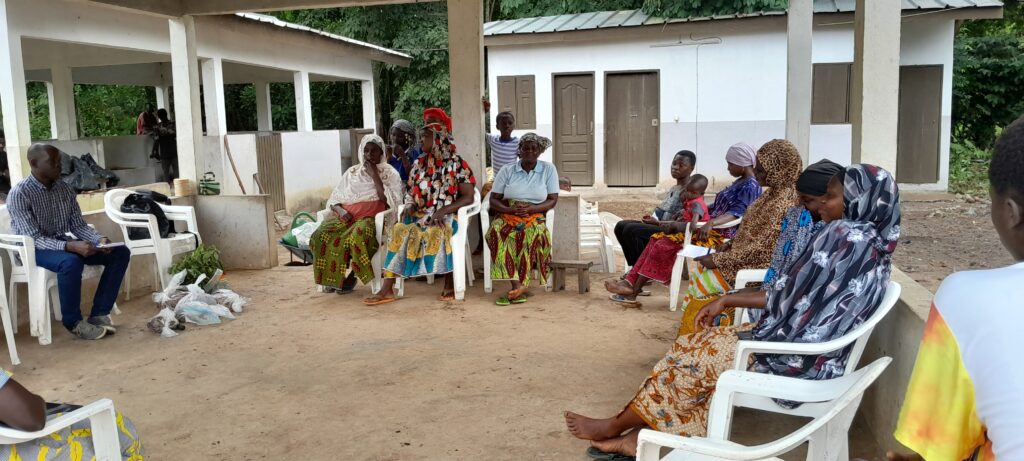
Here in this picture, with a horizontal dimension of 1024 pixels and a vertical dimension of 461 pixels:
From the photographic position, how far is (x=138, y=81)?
1431 centimetres

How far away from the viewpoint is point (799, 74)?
7.16m

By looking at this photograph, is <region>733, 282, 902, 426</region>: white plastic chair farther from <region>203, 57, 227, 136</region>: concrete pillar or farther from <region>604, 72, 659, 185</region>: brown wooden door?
<region>604, 72, 659, 185</region>: brown wooden door

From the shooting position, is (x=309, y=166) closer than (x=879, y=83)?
No

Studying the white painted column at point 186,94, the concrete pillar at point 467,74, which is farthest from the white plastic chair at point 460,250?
the white painted column at point 186,94

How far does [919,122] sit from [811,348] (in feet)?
33.3

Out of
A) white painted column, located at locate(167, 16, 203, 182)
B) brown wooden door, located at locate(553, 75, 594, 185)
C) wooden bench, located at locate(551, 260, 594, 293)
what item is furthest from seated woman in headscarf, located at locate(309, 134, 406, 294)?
brown wooden door, located at locate(553, 75, 594, 185)

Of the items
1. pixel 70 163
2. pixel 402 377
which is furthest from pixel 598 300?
pixel 70 163

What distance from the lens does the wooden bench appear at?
5.82 metres

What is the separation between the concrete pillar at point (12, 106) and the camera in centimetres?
640

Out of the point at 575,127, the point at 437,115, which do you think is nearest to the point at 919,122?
the point at 575,127

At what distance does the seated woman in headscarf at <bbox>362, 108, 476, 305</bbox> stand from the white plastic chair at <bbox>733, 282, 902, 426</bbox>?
3408 mm

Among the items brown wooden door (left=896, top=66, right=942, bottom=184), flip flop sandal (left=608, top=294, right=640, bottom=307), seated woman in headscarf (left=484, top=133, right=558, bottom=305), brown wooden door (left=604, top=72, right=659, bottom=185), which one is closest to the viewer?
flip flop sandal (left=608, top=294, right=640, bottom=307)

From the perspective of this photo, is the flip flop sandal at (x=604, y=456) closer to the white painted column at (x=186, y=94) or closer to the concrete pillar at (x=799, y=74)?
the concrete pillar at (x=799, y=74)

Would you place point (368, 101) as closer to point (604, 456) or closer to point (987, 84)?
point (987, 84)
